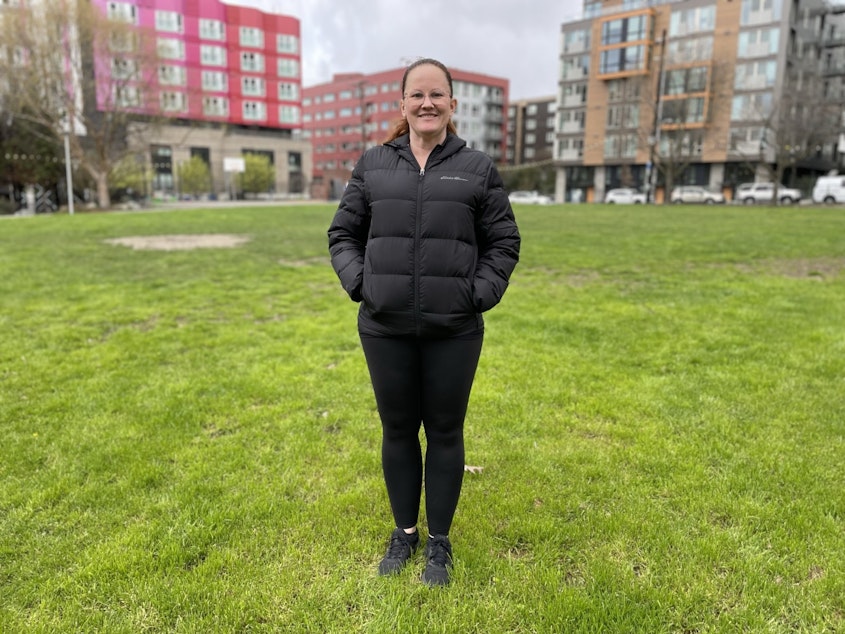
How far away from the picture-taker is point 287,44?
218 feet

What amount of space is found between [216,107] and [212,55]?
5079mm

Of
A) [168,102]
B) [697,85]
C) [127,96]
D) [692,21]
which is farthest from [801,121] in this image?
[127,96]

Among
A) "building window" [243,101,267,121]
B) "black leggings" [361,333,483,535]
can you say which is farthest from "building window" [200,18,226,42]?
"black leggings" [361,333,483,535]

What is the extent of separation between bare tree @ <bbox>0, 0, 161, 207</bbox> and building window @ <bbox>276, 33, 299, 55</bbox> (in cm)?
3332

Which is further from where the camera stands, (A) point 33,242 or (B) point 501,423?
(A) point 33,242

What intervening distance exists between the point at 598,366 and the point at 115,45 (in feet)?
123

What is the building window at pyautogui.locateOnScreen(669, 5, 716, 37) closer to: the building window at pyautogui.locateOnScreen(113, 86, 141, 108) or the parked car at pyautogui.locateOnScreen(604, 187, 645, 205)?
the parked car at pyautogui.locateOnScreen(604, 187, 645, 205)

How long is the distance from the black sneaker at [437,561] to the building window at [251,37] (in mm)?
69978

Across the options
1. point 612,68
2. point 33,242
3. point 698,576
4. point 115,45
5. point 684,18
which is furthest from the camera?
point 612,68

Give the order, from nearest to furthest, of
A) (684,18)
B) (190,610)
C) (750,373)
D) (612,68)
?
1. (190,610)
2. (750,373)
3. (684,18)
4. (612,68)

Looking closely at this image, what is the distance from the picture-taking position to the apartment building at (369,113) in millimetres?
90125

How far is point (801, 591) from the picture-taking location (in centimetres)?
255

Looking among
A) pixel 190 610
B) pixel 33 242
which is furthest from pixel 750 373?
pixel 33 242

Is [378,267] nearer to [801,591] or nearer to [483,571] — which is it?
[483,571]
